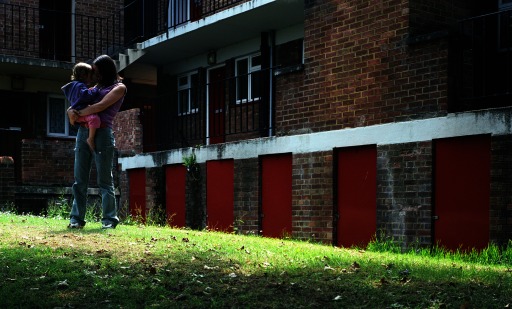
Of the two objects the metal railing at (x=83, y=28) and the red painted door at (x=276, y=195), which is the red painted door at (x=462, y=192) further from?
the metal railing at (x=83, y=28)

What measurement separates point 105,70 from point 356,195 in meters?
4.03

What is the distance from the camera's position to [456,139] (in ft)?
28.7

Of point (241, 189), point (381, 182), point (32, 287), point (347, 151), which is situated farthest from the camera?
point (241, 189)

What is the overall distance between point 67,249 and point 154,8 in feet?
40.7

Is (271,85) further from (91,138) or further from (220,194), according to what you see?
(91,138)

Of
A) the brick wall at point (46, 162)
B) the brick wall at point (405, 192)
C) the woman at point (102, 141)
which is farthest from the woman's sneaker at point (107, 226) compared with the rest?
the brick wall at point (46, 162)

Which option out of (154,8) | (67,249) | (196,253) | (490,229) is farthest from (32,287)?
(154,8)

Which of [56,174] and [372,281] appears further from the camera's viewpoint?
[56,174]

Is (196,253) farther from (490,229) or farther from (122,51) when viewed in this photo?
(122,51)

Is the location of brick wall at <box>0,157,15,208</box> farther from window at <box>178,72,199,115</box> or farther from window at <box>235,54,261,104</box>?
window at <box>235,54,261,104</box>

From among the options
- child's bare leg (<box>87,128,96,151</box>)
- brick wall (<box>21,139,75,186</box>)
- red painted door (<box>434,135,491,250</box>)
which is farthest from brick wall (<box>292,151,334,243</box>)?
brick wall (<box>21,139,75,186</box>)

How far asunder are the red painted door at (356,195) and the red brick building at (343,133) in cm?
2

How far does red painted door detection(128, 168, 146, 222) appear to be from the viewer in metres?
15.7

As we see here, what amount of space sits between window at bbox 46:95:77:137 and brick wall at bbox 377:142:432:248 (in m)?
12.3
